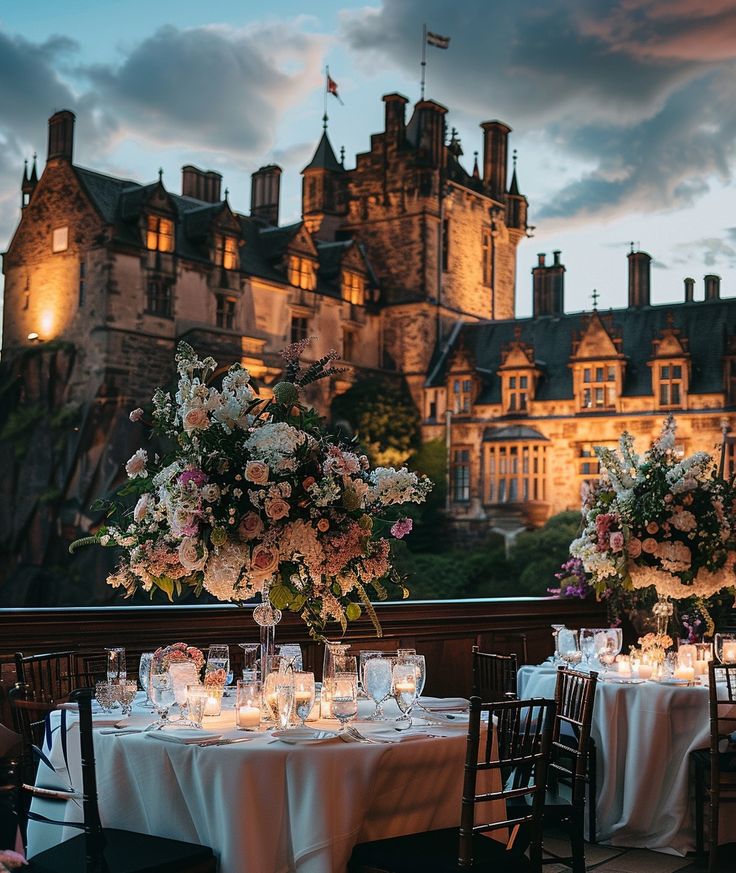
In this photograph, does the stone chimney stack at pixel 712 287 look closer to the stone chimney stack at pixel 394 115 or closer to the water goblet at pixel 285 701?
the stone chimney stack at pixel 394 115

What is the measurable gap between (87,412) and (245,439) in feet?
87.9

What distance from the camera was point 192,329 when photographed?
32344mm

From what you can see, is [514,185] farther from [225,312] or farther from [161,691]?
[161,691]

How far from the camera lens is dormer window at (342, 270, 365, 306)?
37.6 metres

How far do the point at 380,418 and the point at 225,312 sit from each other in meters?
5.43

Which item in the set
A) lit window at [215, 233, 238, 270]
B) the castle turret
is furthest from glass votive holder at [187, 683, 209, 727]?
the castle turret

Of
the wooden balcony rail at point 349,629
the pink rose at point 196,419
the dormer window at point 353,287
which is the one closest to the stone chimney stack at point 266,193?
the dormer window at point 353,287

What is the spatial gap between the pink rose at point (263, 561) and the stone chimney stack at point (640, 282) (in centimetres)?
3495

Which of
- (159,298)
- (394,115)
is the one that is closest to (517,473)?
(159,298)

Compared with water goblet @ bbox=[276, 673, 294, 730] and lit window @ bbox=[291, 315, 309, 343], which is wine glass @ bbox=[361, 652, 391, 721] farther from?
lit window @ bbox=[291, 315, 309, 343]

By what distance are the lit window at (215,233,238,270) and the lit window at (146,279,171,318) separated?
5.99 feet

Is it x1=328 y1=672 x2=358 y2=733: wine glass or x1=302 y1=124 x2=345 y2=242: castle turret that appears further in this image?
x1=302 y1=124 x2=345 y2=242: castle turret

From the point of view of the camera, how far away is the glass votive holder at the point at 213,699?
452cm

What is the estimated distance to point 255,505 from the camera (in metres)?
4.42
